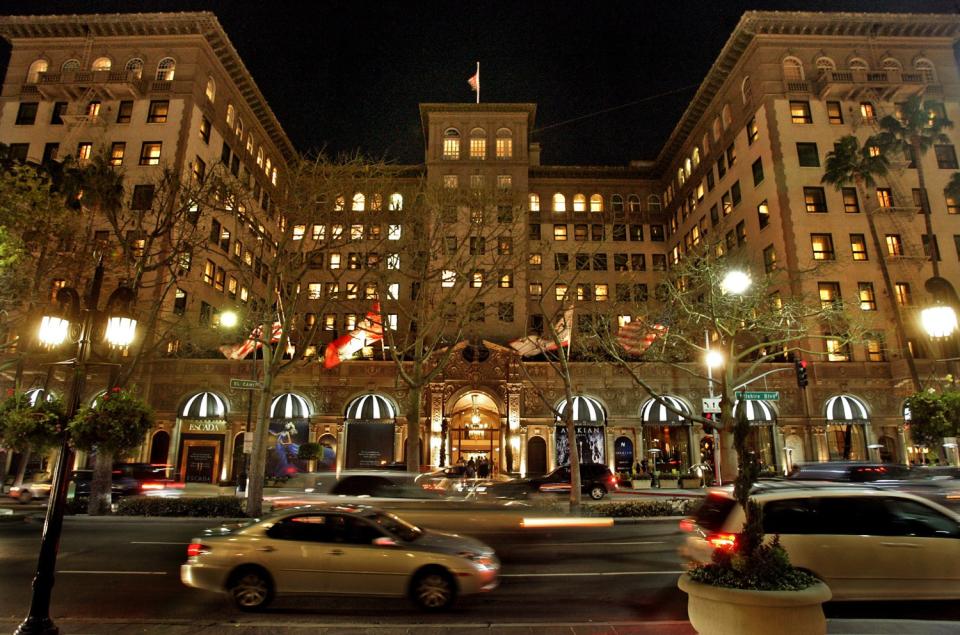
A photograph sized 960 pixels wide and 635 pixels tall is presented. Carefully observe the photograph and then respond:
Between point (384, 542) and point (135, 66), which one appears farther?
point (135, 66)

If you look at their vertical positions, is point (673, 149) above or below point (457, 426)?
above

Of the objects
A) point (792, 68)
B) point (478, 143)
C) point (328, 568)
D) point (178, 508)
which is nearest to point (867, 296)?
point (792, 68)

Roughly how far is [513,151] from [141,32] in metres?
30.4

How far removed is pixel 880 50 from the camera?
4200 centimetres

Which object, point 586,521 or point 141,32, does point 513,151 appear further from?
point 586,521

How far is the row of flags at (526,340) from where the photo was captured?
84.8 feet

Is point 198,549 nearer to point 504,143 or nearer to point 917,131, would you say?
point 917,131

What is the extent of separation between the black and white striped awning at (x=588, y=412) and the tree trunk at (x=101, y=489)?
25.5 meters

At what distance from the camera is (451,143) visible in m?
51.1

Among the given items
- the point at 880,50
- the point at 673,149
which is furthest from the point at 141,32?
the point at 880,50

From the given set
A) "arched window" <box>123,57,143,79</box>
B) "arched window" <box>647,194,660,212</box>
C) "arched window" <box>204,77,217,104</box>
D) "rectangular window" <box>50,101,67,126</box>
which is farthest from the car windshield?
"arched window" <box>647,194,660,212</box>

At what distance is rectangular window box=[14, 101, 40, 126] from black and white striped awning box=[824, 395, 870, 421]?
58270 mm

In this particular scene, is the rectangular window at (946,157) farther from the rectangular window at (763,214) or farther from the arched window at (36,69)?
the arched window at (36,69)

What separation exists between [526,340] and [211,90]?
32445 millimetres
